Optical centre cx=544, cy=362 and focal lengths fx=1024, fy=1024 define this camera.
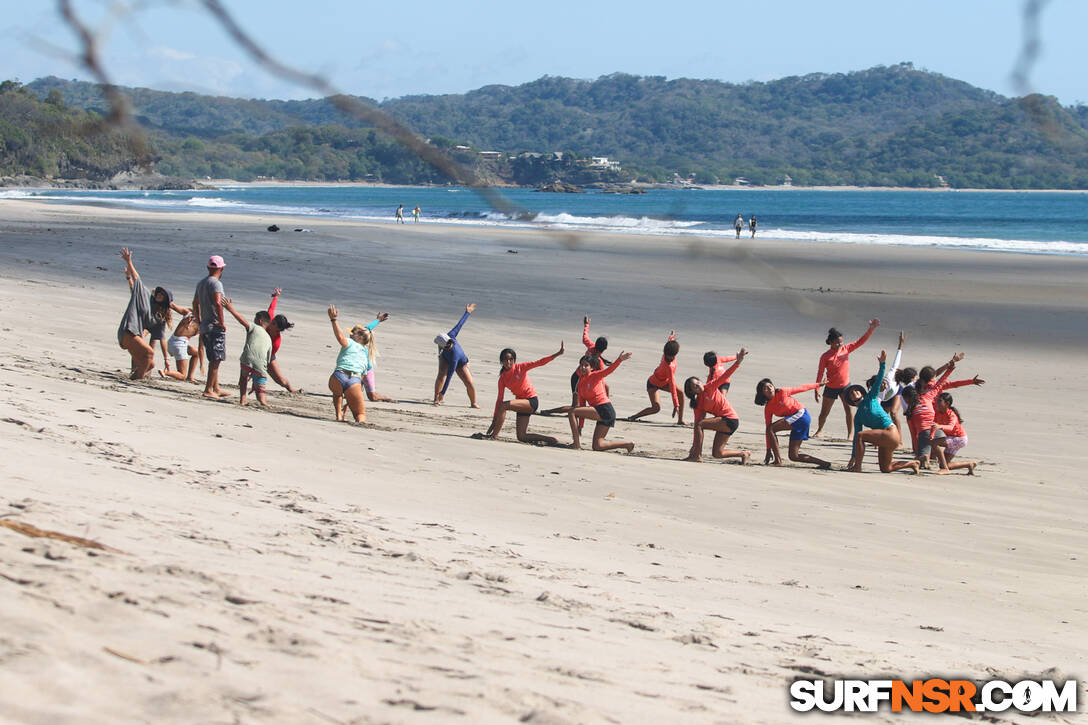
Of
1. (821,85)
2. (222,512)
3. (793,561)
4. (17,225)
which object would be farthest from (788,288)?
(17,225)

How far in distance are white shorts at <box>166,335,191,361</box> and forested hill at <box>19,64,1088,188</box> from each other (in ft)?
7.54

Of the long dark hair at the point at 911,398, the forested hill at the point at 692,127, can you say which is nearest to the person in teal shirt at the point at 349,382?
the forested hill at the point at 692,127

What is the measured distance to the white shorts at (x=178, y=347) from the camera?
11508mm

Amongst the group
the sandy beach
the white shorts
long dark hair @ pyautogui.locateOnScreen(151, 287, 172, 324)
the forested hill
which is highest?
the forested hill

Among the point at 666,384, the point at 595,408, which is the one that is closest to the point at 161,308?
the point at 595,408

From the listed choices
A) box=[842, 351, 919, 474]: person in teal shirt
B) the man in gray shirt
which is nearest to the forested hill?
the man in gray shirt

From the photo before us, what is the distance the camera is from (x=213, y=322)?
35.3ft

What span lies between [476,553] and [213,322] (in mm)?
6233

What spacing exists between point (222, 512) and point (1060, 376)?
44.7 feet

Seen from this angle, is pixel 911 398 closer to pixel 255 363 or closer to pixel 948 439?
pixel 948 439

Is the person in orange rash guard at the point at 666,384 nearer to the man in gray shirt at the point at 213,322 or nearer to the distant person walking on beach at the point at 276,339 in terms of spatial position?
the distant person walking on beach at the point at 276,339

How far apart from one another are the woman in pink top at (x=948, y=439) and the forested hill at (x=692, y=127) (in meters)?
2.25

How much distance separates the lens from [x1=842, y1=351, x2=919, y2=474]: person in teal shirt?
376 inches

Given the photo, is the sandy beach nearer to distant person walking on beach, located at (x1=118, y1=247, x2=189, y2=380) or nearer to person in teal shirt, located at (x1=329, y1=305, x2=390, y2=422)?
distant person walking on beach, located at (x1=118, y1=247, x2=189, y2=380)
